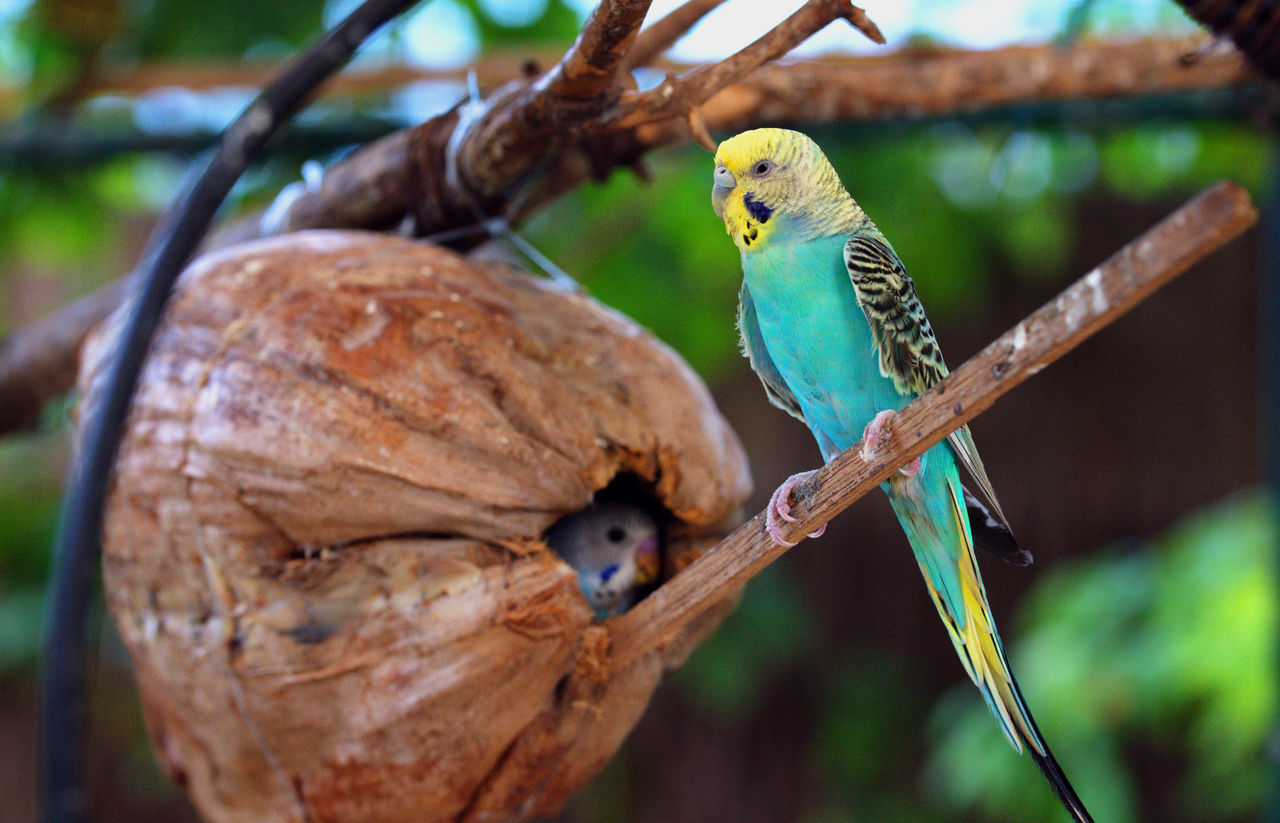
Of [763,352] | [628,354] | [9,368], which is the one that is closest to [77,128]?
[9,368]

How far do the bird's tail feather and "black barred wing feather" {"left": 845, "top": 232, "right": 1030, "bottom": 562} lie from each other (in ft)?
0.11

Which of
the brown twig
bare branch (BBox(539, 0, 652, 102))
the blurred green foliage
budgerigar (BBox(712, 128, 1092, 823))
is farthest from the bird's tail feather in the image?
the blurred green foliage

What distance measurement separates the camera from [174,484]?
70 cm

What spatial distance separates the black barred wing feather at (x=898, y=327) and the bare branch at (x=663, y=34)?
0.82 ft

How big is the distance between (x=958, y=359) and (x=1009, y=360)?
66cm

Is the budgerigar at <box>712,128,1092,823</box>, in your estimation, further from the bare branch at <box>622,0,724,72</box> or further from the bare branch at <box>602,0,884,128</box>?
the bare branch at <box>622,0,724,72</box>

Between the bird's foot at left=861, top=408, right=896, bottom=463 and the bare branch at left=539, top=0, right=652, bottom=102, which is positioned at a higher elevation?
the bare branch at left=539, top=0, right=652, bottom=102

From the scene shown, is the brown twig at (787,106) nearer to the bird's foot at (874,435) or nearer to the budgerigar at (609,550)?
the budgerigar at (609,550)

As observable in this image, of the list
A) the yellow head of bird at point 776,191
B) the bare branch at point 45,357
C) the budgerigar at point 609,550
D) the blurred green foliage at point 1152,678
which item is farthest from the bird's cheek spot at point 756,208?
the blurred green foliage at point 1152,678

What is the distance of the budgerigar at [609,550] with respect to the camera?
31.2 inches

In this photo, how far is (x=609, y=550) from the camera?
→ 2.61 feet

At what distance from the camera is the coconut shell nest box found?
0.68 meters

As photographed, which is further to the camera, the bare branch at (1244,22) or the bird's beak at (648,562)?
the bird's beak at (648,562)

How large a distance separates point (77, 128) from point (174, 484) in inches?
50.9
